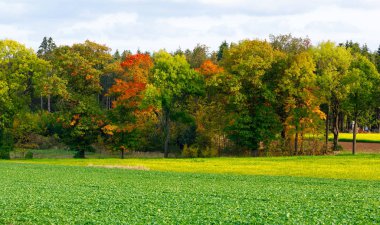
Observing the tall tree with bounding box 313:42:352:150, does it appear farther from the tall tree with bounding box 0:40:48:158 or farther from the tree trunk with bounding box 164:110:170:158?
the tall tree with bounding box 0:40:48:158

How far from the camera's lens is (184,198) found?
2812 cm

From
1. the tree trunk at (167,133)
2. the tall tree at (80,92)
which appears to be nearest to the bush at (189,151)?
the tree trunk at (167,133)

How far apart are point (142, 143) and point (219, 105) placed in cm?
1392

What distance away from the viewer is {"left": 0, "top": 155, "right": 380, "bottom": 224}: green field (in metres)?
21.1

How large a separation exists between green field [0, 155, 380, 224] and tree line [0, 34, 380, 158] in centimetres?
2292

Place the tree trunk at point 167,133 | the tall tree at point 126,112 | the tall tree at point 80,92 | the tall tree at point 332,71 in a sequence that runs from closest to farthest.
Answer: the tall tree at point 332,71
the tall tree at point 80,92
the tall tree at point 126,112
the tree trunk at point 167,133

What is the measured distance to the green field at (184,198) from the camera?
21.1m

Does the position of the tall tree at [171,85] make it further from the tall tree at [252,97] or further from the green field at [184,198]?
the green field at [184,198]

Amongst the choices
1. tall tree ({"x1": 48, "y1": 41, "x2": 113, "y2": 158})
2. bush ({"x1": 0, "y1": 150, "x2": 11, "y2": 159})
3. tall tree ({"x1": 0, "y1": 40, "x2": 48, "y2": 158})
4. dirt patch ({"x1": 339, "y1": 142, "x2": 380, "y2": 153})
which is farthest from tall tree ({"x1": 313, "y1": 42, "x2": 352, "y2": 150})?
bush ({"x1": 0, "y1": 150, "x2": 11, "y2": 159})

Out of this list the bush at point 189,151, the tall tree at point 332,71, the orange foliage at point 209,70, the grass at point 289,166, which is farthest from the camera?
the orange foliage at point 209,70

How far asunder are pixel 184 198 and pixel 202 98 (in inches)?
2009

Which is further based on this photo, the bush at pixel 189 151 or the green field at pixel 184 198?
the bush at pixel 189 151

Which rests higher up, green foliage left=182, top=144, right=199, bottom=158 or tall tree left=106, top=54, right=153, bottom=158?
tall tree left=106, top=54, right=153, bottom=158

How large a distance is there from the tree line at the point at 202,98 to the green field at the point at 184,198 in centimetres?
2292
